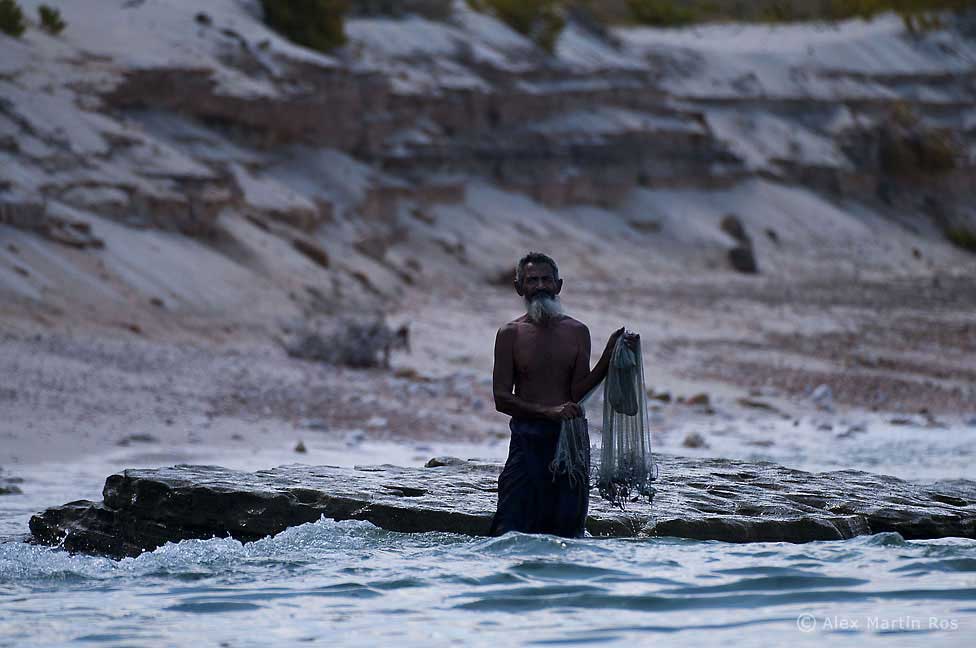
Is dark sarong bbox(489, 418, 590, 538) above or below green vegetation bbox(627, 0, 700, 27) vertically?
below

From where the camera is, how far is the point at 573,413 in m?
5.38

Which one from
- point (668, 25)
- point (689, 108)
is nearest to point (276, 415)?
point (689, 108)

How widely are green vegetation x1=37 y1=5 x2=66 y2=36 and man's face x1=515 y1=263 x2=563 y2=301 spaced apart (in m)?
19.4

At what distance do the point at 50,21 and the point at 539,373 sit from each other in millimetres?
19634

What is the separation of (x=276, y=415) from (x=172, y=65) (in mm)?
13328

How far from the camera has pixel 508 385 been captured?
5477mm

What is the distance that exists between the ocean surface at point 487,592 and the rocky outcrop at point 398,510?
16cm

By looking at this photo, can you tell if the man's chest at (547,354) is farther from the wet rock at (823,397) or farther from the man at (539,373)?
the wet rock at (823,397)

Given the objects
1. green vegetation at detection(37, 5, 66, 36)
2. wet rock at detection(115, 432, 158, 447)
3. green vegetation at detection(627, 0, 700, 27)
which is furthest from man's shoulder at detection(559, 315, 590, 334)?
green vegetation at detection(627, 0, 700, 27)

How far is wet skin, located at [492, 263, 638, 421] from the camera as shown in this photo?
546 centimetres

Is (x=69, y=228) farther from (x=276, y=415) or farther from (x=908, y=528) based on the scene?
(x=908, y=528)

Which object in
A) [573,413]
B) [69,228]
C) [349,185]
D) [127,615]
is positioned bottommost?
[127,615]

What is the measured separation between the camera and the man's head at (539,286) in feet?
18.0

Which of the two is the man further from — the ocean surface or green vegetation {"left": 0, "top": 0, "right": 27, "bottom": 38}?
green vegetation {"left": 0, "top": 0, "right": 27, "bottom": 38}
